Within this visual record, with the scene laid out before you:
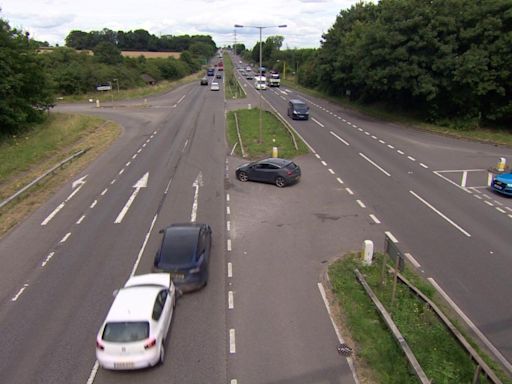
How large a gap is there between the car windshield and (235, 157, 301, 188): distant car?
13586mm

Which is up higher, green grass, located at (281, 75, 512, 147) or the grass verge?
green grass, located at (281, 75, 512, 147)

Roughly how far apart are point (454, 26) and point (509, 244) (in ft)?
90.4

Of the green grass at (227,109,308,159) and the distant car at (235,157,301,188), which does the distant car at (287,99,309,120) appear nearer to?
the green grass at (227,109,308,159)

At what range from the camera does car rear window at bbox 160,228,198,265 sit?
12.6m

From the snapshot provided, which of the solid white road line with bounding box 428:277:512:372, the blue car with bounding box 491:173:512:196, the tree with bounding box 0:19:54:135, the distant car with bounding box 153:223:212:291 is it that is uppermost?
the tree with bounding box 0:19:54:135

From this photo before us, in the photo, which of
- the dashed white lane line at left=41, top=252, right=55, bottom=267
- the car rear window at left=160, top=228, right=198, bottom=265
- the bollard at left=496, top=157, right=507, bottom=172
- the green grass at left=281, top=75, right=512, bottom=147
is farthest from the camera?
the green grass at left=281, top=75, right=512, bottom=147

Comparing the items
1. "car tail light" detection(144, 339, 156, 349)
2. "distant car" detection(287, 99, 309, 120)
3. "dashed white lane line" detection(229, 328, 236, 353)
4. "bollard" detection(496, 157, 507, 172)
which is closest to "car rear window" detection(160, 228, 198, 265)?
"dashed white lane line" detection(229, 328, 236, 353)

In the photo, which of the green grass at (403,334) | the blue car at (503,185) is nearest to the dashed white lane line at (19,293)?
the green grass at (403,334)

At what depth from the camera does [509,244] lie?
51.3 ft

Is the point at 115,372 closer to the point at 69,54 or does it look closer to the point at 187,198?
the point at 187,198

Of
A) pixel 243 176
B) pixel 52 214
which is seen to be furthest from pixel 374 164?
pixel 52 214

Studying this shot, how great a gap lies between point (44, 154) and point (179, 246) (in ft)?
70.9

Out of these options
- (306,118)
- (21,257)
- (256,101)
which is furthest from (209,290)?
(256,101)

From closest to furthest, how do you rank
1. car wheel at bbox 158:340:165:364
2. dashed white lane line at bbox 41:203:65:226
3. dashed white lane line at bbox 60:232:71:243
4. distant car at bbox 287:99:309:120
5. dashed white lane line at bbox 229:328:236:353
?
car wheel at bbox 158:340:165:364, dashed white lane line at bbox 229:328:236:353, dashed white lane line at bbox 60:232:71:243, dashed white lane line at bbox 41:203:65:226, distant car at bbox 287:99:309:120
